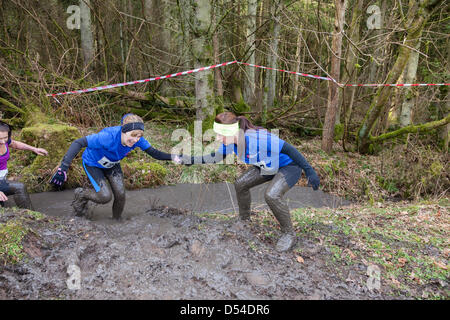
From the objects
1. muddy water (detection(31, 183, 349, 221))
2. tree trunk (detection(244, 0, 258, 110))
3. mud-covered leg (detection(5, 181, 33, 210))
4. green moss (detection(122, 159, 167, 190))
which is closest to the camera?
mud-covered leg (detection(5, 181, 33, 210))

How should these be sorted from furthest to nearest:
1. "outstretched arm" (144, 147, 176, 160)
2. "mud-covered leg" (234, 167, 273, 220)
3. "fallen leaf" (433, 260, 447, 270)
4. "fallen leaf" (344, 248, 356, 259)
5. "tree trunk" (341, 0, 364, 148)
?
"tree trunk" (341, 0, 364, 148), "outstretched arm" (144, 147, 176, 160), "mud-covered leg" (234, 167, 273, 220), "fallen leaf" (344, 248, 356, 259), "fallen leaf" (433, 260, 447, 270)

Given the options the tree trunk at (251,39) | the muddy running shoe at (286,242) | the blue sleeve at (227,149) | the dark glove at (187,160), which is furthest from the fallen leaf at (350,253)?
the tree trunk at (251,39)

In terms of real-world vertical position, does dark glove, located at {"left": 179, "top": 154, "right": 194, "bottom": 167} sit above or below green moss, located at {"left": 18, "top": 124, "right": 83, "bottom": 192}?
above

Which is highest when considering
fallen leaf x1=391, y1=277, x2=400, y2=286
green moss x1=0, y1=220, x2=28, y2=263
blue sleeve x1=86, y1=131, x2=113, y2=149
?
blue sleeve x1=86, y1=131, x2=113, y2=149

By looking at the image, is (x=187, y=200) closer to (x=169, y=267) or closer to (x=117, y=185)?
(x=117, y=185)

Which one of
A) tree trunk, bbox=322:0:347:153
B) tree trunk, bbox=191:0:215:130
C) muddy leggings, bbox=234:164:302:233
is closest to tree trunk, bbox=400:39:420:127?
tree trunk, bbox=322:0:347:153

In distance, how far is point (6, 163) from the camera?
4.73m

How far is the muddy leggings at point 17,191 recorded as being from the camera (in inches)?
184

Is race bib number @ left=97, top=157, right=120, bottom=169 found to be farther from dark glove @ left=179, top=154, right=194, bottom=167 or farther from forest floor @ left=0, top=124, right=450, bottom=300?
dark glove @ left=179, top=154, right=194, bottom=167

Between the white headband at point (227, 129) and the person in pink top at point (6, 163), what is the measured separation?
2773 millimetres

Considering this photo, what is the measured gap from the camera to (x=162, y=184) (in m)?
6.97

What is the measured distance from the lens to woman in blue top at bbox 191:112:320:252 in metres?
3.60
